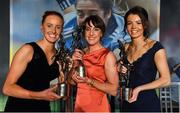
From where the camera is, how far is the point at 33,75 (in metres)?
2.99

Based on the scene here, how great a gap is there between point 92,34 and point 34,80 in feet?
1.88

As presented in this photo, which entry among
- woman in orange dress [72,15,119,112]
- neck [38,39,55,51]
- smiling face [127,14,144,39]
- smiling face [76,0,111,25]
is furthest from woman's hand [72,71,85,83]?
smiling face [76,0,111,25]

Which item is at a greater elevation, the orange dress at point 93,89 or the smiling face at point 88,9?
the smiling face at point 88,9

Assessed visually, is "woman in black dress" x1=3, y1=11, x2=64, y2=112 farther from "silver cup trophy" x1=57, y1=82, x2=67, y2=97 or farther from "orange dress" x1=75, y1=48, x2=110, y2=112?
"orange dress" x1=75, y1=48, x2=110, y2=112

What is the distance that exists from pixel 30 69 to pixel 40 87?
6.1 inches

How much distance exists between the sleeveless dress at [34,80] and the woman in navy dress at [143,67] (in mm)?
592

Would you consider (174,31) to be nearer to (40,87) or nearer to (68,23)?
(68,23)

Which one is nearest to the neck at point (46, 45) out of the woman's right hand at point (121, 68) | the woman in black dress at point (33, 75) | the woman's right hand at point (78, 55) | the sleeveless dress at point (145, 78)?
the woman in black dress at point (33, 75)

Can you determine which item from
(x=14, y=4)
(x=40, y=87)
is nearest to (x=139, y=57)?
(x=40, y=87)

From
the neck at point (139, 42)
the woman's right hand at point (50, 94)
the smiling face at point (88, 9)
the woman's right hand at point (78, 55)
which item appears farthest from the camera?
the smiling face at point (88, 9)

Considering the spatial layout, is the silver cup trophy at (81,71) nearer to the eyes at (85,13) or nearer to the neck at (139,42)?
the neck at (139,42)

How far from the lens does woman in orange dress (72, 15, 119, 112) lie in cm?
313

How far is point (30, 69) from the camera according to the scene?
2.98 m

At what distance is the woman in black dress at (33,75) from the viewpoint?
9.71 feet
